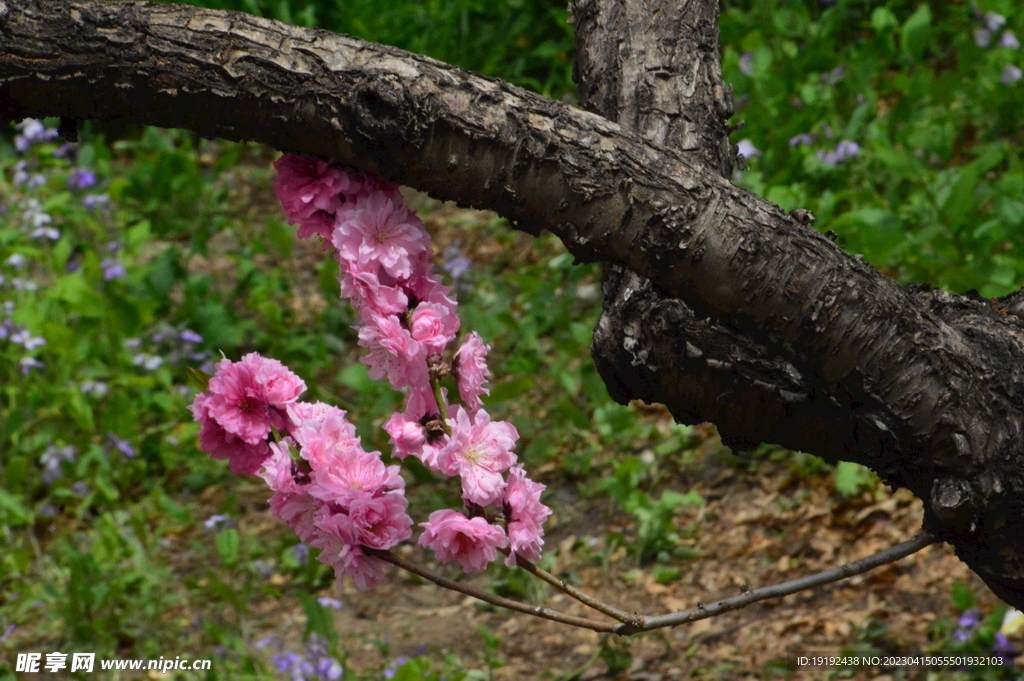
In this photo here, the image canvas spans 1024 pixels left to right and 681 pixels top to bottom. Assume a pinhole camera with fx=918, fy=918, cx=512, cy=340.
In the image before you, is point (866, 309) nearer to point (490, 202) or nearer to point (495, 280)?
point (490, 202)

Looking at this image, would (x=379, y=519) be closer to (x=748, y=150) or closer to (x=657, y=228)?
(x=657, y=228)

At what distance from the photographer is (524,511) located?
131 centimetres

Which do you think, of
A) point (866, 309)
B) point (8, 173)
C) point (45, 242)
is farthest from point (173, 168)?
point (866, 309)

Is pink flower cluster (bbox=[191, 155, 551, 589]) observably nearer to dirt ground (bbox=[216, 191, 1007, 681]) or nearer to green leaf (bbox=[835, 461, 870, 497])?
dirt ground (bbox=[216, 191, 1007, 681])

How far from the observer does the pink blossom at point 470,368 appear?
4.49 ft

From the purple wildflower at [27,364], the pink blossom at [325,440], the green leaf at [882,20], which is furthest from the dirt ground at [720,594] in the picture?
the green leaf at [882,20]

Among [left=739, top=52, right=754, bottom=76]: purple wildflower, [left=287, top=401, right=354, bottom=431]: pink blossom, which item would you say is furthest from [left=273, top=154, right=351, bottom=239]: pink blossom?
[left=739, top=52, right=754, bottom=76]: purple wildflower

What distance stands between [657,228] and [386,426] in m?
0.48

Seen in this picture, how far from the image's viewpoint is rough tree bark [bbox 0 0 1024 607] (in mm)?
1199

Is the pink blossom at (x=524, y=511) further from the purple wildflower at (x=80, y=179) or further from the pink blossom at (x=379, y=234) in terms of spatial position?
the purple wildflower at (x=80, y=179)

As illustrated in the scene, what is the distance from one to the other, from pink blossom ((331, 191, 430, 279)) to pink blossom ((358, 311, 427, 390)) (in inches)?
3.0

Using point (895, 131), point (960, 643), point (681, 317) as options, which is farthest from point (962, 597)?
point (895, 131)

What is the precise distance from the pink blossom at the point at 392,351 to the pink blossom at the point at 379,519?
0.19 m

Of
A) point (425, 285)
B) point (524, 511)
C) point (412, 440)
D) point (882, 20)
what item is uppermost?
point (882, 20)
